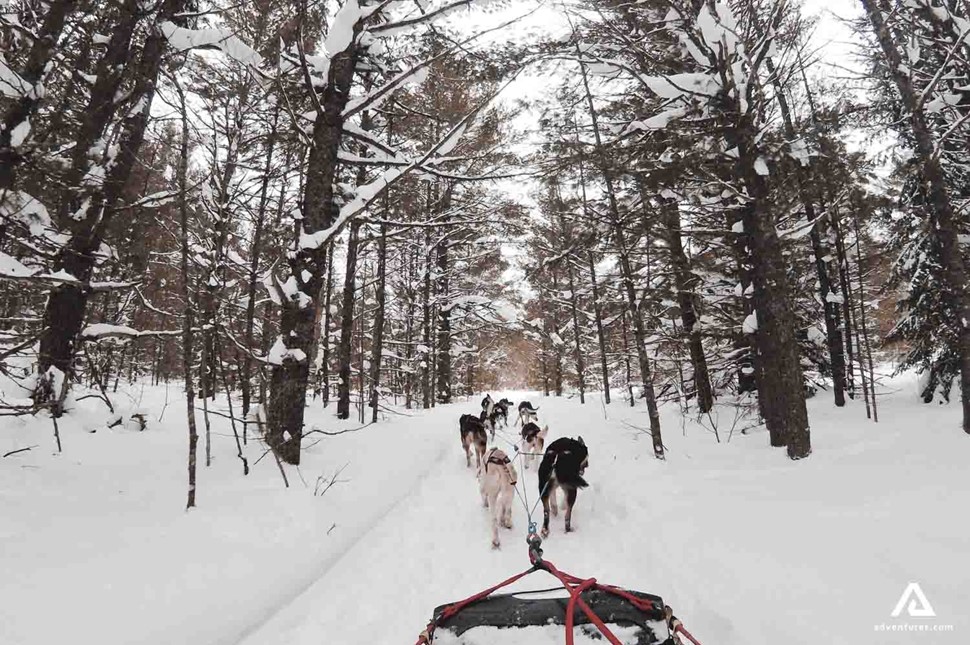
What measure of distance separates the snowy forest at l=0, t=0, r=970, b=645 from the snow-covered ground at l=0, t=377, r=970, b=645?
1.3 inches

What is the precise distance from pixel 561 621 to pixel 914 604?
2383 millimetres

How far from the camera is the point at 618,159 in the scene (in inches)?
325

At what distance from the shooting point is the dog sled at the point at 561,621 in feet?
8.16

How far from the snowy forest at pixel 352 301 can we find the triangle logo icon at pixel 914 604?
0.20ft

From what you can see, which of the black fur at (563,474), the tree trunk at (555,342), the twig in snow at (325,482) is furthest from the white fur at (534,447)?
the tree trunk at (555,342)

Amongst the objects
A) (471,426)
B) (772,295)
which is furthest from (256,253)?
(772,295)

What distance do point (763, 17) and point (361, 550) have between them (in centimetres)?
1098

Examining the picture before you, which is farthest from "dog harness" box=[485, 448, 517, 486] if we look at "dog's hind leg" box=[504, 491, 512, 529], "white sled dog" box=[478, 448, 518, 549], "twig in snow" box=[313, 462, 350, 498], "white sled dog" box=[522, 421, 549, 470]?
"white sled dog" box=[522, 421, 549, 470]

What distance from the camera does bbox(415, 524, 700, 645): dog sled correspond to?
8.16 feet

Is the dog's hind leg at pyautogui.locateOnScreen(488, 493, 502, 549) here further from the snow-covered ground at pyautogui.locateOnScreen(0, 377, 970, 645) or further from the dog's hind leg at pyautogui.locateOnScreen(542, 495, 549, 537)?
the dog's hind leg at pyautogui.locateOnScreen(542, 495, 549, 537)

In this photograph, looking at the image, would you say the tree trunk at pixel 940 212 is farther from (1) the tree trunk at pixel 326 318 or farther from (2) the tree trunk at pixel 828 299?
(1) the tree trunk at pixel 326 318

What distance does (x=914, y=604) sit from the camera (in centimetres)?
287

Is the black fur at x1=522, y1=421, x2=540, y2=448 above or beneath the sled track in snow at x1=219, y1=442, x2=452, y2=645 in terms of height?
above

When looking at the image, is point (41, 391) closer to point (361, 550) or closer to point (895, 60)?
point (361, 550)
